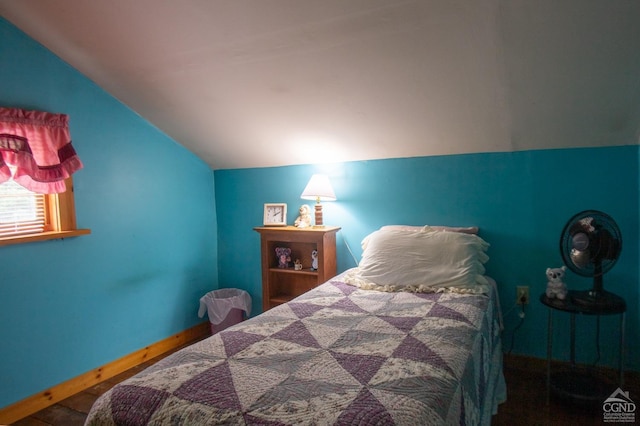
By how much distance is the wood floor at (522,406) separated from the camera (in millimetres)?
1839

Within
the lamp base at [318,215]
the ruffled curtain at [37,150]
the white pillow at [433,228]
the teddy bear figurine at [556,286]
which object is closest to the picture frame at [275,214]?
the lamp base at [318,215]

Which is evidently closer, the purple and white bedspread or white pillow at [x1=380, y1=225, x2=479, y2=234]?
the purple and white bedspread

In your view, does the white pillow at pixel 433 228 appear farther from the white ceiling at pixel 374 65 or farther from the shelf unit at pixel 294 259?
the white ceiling at pixel 374 65

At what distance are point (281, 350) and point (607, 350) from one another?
78.7 inches

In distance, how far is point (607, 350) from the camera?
85.3 inches

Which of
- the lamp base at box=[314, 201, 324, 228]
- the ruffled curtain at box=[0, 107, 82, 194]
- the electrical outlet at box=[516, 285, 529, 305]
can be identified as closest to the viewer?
the ruffled curtain at box=[0, 107, 82, 194]

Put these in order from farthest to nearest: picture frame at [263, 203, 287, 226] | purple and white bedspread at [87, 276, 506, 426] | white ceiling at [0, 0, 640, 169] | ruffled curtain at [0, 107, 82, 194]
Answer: picture frame at [263, 203, 287, 226] < ruffled curtain at [0, 107, 82, 194] < white ceiling at [0, 0, 640, 169] < purple and white bedspread at [87, 276, 506, 426]

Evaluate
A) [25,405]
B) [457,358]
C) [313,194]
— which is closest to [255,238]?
[313,194]

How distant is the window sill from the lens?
1990 millimetres

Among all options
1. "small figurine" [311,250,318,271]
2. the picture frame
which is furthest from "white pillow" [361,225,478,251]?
the picture frame

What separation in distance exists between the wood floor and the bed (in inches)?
4.6

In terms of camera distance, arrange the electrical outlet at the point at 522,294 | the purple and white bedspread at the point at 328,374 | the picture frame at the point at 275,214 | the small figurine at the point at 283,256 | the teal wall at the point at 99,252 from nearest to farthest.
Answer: the purple and white bedspread at the point at 328,374
the teal wall at the point at 99,252
the electrical outlet at the point at 522,294
the small figurine at the point at 283,256
the picture frame at the point at 275,214

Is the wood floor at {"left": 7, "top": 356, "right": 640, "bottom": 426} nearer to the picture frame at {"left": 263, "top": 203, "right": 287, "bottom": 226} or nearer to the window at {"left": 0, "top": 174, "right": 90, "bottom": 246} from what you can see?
the window at {"left": 0, "top": 174, "right": 90, "bottom": 246}

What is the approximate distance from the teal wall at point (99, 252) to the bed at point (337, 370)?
53.4 inches
